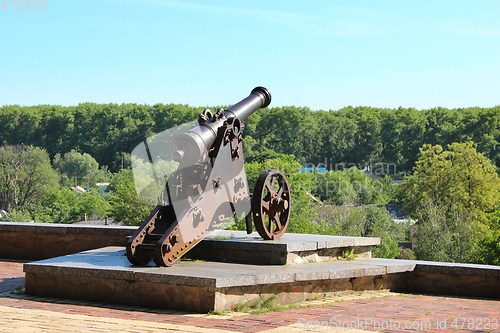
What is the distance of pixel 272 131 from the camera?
84.5 metres

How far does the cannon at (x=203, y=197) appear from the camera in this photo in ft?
18.6

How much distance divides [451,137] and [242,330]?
7751 cm

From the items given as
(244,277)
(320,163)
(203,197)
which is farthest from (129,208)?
(320,163)

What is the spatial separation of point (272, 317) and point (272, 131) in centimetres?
8018

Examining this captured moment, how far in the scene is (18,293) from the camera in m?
5.69

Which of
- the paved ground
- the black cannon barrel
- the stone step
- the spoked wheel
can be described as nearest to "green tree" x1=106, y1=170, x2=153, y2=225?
the spoked wheel

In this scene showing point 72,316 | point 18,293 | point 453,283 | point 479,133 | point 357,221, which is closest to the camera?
point 72,316

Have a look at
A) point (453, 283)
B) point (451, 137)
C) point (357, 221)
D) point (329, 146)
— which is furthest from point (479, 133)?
point (453, 283)

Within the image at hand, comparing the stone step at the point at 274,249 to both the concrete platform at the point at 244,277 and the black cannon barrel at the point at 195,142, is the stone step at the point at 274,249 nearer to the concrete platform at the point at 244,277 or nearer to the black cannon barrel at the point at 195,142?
the concrete platform at the point at 244,277

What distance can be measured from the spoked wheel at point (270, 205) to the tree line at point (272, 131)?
7248 cm

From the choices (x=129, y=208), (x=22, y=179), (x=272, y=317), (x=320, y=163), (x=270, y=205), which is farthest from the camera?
(x=320, y=163)

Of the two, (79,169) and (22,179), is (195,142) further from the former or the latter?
(79,169)

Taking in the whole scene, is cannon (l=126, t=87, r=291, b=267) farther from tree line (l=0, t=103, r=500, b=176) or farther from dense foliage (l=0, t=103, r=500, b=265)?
tree line (l=0, t=103, r=500, b=176)

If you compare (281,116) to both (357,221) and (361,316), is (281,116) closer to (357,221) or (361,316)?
(357,221)
